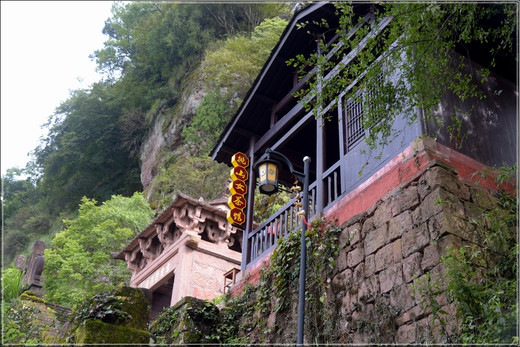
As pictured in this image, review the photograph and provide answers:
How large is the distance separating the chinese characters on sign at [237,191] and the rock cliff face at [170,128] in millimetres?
15406

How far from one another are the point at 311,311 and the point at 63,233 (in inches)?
649

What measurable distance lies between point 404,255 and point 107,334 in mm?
4046

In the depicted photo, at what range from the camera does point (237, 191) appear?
44.0 ft

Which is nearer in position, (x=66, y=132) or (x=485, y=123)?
(x=485, y=123)

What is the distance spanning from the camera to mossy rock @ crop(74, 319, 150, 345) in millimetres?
7090

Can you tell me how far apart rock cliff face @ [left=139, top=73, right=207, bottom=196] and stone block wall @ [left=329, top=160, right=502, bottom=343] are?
20702 mm

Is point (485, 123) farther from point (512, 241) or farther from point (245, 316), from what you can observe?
point (245, 316)

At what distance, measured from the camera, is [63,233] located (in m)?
23.2

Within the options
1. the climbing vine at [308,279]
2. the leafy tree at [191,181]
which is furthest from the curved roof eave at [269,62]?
the leafy tree at [191,181]

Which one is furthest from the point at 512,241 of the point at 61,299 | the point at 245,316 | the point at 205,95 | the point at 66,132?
the point at 66,132

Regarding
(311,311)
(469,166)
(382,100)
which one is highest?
(382,100)

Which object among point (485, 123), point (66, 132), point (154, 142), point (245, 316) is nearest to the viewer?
point (485, 123)

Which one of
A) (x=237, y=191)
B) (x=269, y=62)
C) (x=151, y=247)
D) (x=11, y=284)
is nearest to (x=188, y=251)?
(x=151, y=247)

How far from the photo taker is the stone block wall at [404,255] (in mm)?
7461
